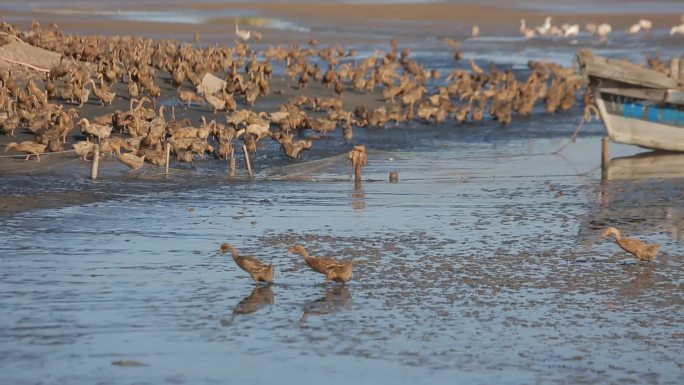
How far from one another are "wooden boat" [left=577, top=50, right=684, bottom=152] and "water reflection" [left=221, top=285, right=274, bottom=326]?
11.1 meters

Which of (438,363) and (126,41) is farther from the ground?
(126,41)

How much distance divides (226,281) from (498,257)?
8.97ft

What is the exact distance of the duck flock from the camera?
19469 mm

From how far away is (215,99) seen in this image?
23438mm

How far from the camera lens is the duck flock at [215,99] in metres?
19.5

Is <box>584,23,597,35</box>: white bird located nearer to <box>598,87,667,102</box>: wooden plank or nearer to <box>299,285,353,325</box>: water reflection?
<box>598,87,667,102</box>: wooden plank

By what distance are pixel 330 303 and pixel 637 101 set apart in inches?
474

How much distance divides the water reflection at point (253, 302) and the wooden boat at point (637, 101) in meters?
11.1

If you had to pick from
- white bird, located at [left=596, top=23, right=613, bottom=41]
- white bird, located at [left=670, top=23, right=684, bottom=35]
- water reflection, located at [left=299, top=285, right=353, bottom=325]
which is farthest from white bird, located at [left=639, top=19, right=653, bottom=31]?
water reflection, located at [left=299, top=285, right=353, bottom=325]

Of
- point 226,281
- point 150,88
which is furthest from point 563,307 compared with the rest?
point 150,88

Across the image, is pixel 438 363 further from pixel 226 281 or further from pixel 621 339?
pixel 226 281

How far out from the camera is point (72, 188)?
1653cm

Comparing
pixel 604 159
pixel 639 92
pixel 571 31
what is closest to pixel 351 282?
pixel 604 159

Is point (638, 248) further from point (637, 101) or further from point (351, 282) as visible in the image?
point (637, 101)
